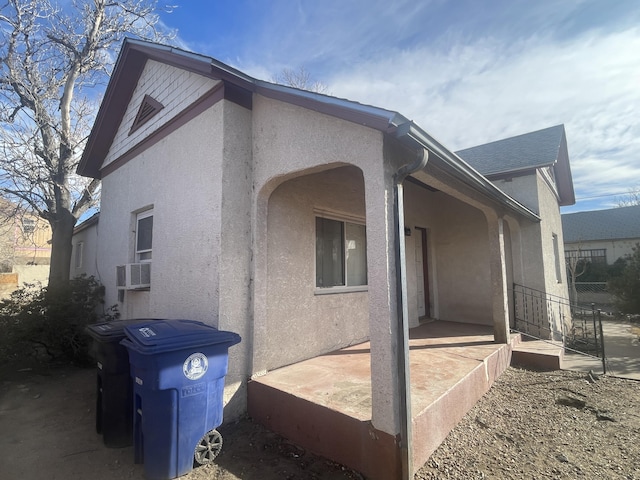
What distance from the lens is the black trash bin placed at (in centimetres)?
348

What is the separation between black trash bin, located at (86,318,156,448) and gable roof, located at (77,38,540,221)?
3.23 metres

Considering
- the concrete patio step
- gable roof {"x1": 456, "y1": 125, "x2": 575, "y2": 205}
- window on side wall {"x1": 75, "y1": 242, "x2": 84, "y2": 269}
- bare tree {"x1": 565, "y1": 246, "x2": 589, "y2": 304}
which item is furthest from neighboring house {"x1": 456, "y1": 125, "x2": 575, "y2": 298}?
window on side wall {"x1": 75, "y1": 242, "x2": 84, "y2": 269}

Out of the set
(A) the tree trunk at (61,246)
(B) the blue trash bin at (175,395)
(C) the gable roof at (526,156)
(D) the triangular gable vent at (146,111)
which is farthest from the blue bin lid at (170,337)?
(A) the tree trunk at (61,246)

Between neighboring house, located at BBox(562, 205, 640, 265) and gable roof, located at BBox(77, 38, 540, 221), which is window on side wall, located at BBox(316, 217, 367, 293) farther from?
neighboring house, located at BBox(562, 205, 640, 265)

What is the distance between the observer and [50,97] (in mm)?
10398

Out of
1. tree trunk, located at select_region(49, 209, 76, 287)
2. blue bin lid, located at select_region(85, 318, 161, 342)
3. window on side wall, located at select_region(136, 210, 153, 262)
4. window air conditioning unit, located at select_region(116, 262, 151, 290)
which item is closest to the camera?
blue bin lid, located at select_region(85, 318, 161, 342)

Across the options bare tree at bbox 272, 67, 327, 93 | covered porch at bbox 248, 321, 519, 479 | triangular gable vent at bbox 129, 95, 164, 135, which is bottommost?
covered porch at bbox 248, 321, 519, 479

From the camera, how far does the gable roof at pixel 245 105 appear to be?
292 centimetres

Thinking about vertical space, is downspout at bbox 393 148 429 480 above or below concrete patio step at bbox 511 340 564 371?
above

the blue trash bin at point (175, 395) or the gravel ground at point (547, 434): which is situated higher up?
the blue trash bin at point (175, 395)

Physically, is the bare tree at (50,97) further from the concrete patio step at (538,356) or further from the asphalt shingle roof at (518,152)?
the asphalt shingle roof at (518,152)

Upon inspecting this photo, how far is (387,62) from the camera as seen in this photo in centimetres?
943

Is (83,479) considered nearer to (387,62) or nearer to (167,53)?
(167,53)

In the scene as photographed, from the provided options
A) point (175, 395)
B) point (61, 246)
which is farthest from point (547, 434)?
point (61, 246)
